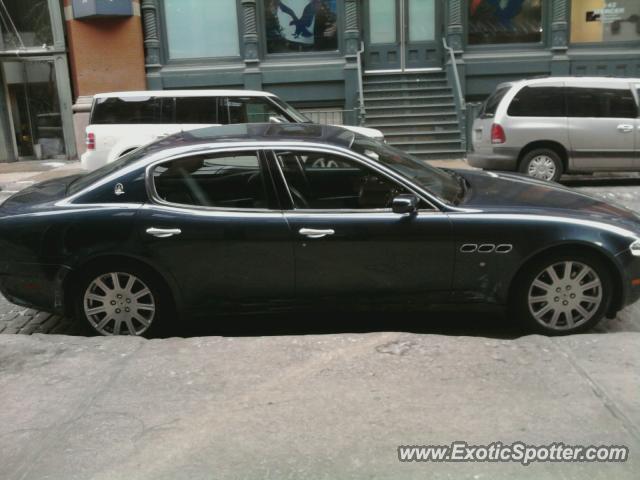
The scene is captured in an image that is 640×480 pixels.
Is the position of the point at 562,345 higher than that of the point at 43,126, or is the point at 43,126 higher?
the point at 43,126

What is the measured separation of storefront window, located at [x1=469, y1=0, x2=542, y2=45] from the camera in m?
16.2

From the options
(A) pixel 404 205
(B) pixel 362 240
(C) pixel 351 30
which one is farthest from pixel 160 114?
(A) pixel 404 205

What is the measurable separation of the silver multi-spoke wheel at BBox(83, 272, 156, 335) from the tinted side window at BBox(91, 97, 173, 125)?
6.90 metres

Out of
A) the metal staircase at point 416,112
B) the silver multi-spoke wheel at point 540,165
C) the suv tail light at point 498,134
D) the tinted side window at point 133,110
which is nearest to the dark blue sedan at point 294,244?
the suv tail light at point 498,134

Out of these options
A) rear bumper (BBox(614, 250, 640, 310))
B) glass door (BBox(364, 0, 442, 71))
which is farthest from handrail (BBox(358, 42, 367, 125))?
rear bumper (BBox(614, 250, 640, 310))

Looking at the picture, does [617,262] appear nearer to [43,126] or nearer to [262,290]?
[262,290]

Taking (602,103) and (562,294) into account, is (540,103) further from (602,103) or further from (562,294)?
(562,294)

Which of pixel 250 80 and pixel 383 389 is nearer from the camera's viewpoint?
pixel 383 389

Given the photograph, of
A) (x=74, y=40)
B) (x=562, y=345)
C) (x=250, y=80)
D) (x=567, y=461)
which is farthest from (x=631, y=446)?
(x=74, y=40)

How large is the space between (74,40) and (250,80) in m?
4.26

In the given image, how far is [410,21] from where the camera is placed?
1645cm

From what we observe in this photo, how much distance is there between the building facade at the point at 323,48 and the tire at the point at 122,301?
11612 mm

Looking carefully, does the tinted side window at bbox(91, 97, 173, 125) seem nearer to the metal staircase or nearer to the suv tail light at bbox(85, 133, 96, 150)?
the suv tail light at bbox(85, 133, 96, 150)

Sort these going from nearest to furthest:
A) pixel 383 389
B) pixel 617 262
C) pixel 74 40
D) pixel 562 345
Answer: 1. pixel 383 389
2. pixel 562 345
3. pixel 617 262
4. pixel 74 40
